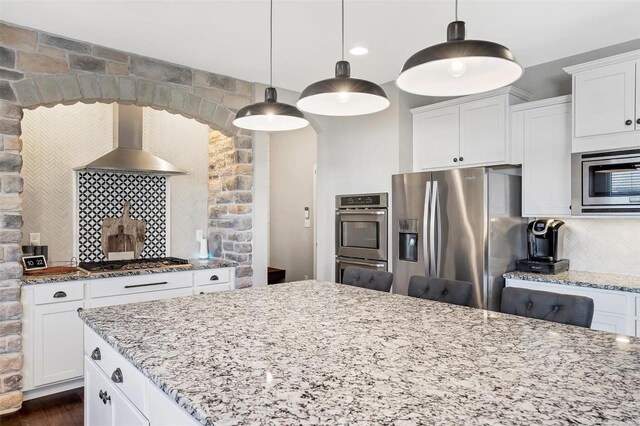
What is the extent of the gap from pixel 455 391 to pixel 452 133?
10.3 feet

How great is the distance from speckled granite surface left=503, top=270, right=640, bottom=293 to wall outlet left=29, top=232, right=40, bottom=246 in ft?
12.7

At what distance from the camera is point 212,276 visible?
3.87 metres

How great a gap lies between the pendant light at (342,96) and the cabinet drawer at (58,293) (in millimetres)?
2303

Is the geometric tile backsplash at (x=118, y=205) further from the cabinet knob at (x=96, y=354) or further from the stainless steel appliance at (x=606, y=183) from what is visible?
the stainless steel appliance at (x=606, y=183)

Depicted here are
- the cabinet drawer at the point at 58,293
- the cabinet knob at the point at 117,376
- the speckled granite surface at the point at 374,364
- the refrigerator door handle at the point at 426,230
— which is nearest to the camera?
the speckled granite surface at the point at 374,364

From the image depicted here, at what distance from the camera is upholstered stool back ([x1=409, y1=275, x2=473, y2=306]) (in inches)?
88.3

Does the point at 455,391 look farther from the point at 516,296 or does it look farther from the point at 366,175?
the point at 366,175

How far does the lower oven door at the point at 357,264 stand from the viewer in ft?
13.5

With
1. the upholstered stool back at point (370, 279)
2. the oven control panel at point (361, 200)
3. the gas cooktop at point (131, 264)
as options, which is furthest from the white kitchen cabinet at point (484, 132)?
the gas cooktop at point (131, 264)

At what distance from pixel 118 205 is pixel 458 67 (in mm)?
3488

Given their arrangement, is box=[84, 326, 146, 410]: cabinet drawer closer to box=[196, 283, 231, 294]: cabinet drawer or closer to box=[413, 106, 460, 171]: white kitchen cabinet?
box=[196, 283, 231, 294]: cabinet drawer

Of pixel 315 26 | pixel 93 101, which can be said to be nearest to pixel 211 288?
pixel 93 101

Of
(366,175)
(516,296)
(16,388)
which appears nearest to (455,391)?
(516,296)

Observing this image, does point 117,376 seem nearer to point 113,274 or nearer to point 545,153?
point 113,274
